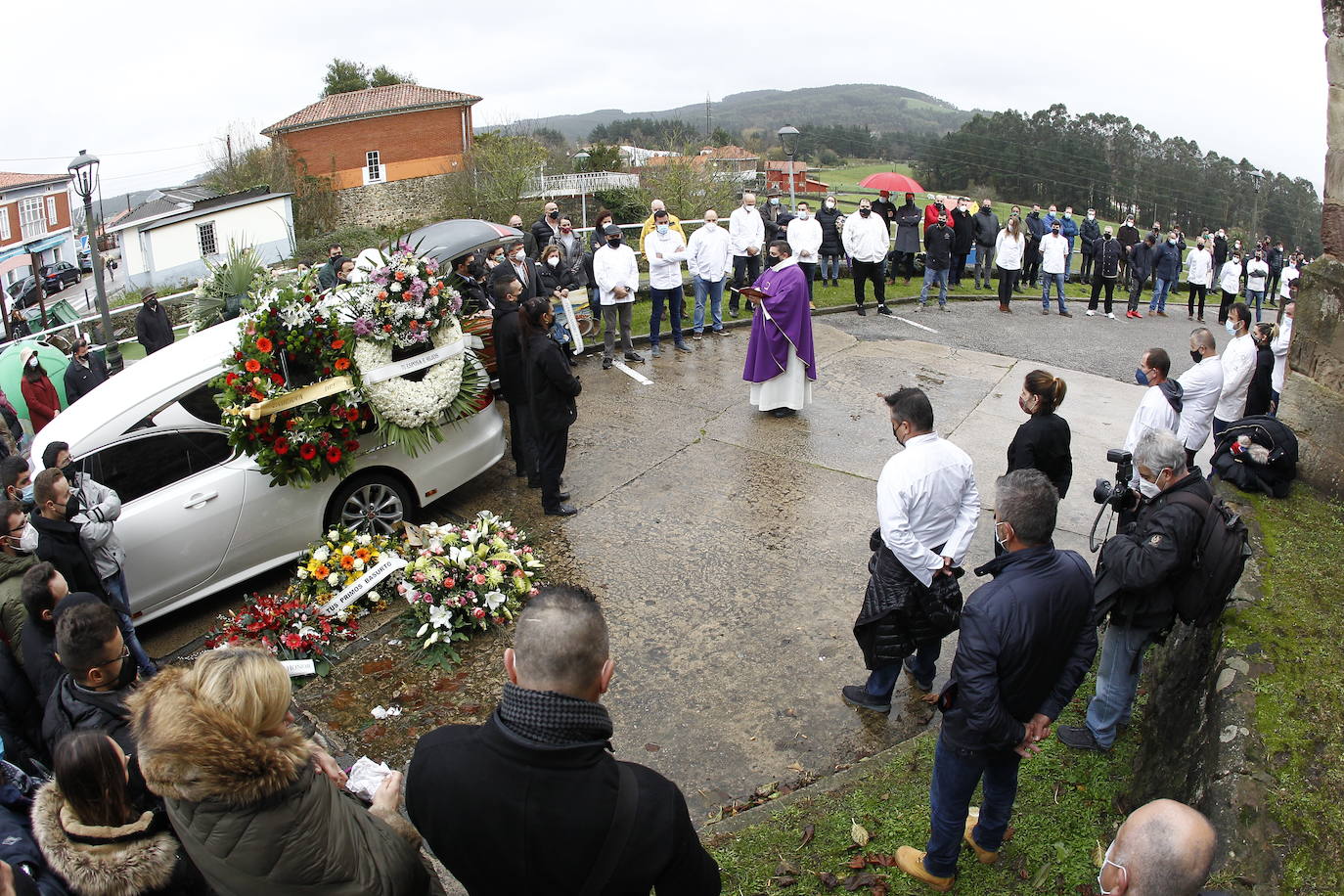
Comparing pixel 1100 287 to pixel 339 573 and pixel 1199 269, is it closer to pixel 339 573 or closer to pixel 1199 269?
pixel 1199 269

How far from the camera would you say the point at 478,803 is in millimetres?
2230

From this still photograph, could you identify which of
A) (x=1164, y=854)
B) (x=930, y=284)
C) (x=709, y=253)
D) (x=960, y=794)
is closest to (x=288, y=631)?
(x=960, y=794)

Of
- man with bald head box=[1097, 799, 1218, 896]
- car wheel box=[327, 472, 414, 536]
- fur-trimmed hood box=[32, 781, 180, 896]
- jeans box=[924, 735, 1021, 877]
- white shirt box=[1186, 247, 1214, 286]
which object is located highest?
white shirt box=[1186, 247, 1214, 286]

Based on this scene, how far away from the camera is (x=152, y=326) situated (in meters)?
12.8

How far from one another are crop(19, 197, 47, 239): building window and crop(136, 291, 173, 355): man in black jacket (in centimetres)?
7119

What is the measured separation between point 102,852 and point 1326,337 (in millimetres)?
7043

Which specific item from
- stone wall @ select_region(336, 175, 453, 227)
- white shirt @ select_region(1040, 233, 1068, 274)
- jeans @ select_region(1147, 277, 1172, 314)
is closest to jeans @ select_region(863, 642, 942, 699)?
white shirt @ select_region(1040, 233, 1068, 274)

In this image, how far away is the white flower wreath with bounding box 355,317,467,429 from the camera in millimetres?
6816

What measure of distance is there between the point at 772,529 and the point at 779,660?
1.79 m

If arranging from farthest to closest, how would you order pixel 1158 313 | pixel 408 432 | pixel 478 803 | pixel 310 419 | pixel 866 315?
pixel 1158 313 < pixel 866 315 < pixel 408 432 < pixel 310 419 < pixel 478 803

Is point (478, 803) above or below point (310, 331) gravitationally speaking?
below

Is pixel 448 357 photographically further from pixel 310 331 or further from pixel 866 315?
pixel 866 315

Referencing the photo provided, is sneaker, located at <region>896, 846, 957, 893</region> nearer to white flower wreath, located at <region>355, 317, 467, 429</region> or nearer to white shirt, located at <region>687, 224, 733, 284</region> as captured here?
white flower wreath, located at <region>355, 317, 467, 429</region>

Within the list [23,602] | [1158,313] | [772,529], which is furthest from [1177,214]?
[23,602]
